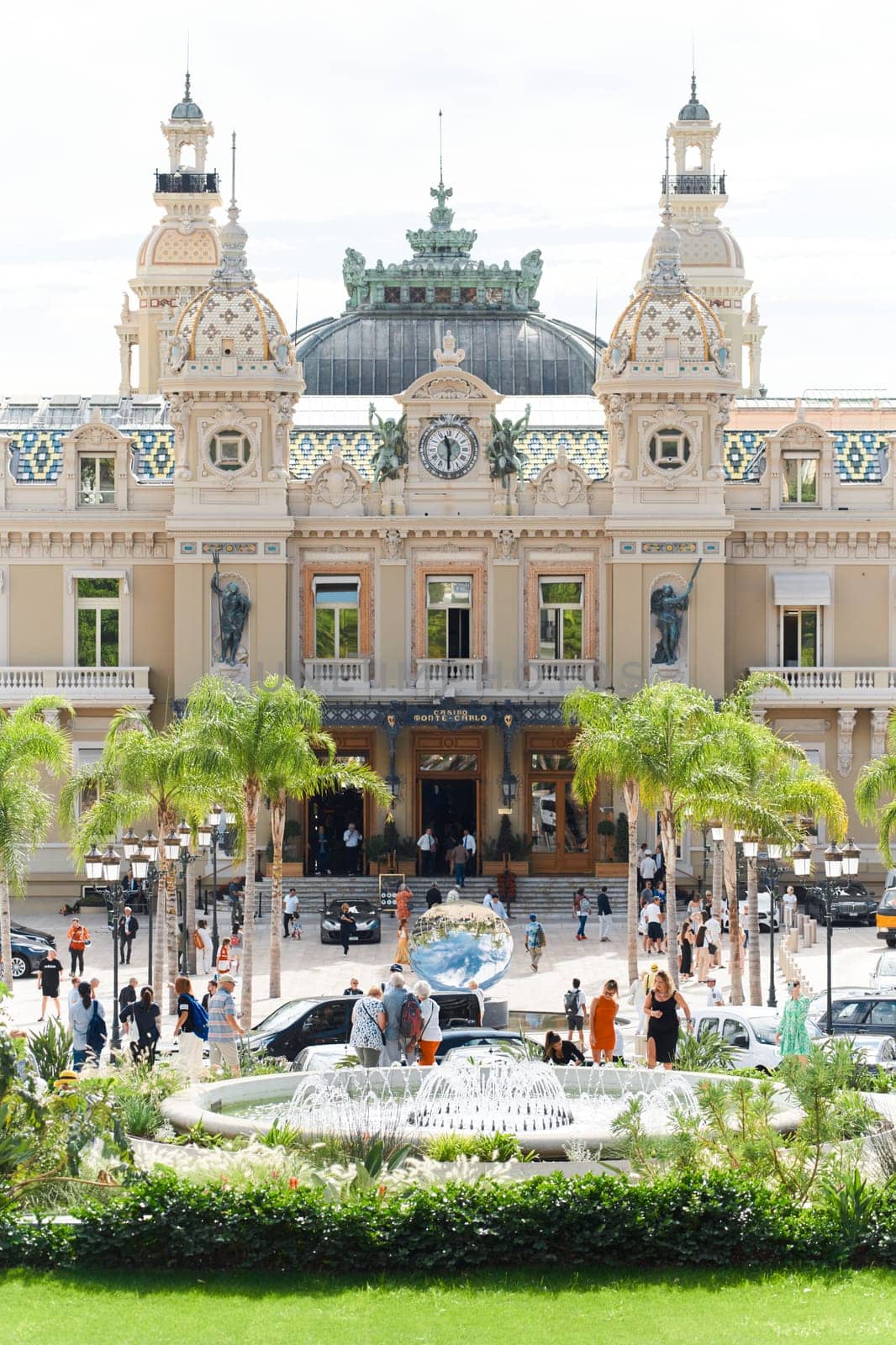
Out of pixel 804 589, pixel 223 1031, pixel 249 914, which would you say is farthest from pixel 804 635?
pixel 223 1031

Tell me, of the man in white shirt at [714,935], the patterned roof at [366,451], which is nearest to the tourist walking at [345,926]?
the man in white shirt at [714,935]

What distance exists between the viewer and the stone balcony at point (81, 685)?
62.2 metres

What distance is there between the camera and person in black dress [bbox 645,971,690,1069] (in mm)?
30766

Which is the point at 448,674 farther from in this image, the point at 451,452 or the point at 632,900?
the point at 632,900

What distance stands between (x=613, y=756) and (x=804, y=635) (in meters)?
19.7

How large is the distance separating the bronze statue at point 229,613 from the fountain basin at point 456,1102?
33.6 m

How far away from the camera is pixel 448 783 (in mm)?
63312

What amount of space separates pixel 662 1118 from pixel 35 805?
2119cm

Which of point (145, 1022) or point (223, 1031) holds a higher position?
point (223, 1031)

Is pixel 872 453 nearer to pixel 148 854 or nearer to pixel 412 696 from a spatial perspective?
pixel 412 696

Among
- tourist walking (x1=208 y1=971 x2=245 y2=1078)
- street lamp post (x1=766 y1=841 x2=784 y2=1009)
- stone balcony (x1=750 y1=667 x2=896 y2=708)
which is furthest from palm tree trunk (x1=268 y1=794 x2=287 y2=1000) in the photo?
stone balcony (x1=750 y1=667 x2=896 y2=708)

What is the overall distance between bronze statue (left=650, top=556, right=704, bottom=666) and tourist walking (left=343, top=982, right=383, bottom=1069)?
32753 millimetres

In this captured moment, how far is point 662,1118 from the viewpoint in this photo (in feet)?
86.3

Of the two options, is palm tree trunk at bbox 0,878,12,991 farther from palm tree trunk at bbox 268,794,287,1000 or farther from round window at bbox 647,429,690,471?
round window at bbox 647,429,690,471
